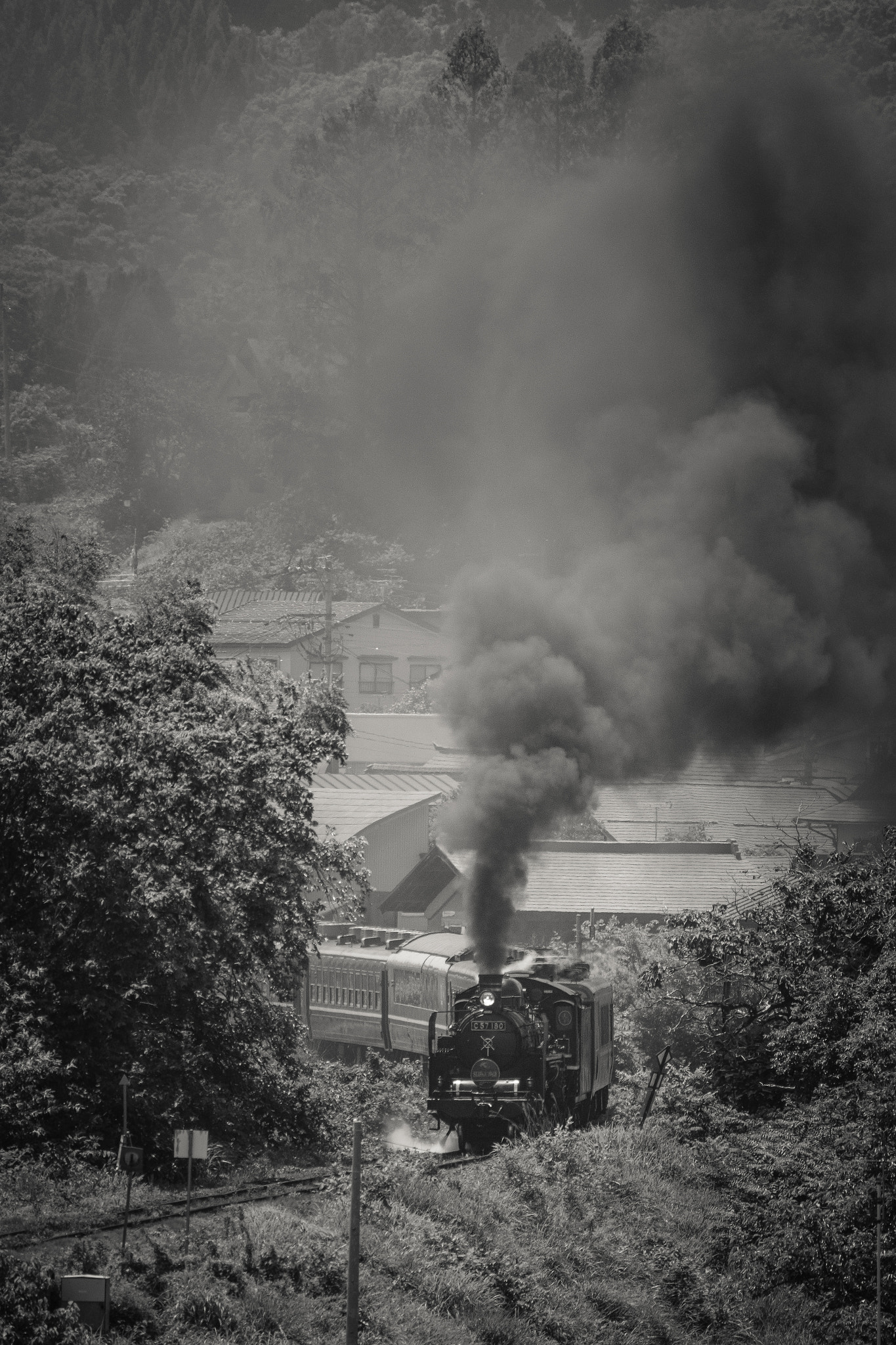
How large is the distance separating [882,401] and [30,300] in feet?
290

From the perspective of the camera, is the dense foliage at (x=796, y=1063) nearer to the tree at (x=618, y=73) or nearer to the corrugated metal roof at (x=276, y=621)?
the corrugated metal roof at (x=276, y=621)

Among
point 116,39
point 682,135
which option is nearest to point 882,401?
point 682,135

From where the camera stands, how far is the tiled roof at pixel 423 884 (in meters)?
44.8

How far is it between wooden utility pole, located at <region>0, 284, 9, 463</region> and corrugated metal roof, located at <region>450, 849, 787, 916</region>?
59.5m

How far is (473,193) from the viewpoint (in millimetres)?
69812

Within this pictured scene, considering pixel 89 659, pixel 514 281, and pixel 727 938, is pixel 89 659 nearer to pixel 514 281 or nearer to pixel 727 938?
pixel 727 938

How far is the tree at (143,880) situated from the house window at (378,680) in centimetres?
4582

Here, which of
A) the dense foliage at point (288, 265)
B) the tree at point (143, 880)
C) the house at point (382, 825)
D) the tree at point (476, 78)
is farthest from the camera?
the tree at point (476, 78)

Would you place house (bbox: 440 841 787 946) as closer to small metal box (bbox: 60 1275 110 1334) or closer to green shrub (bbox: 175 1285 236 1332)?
green shrub (bbox: 175 1285 236 1332)

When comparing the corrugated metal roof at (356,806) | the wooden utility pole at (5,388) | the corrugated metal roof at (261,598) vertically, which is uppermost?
the wooden utility pole at (5,388)

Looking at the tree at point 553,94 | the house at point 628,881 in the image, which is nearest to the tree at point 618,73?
the tree at point 553,94

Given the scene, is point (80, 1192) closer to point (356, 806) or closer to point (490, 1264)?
point (490, 1264)

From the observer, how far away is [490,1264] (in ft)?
57.3

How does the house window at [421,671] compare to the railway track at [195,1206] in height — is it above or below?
above
